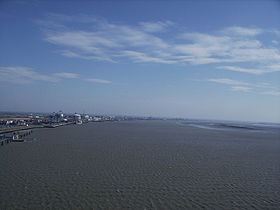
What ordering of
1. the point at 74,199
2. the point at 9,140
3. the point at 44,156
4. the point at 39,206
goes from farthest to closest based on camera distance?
1. the point at 9,140
2. the point at 44,156
3. the point at 74,199
4. the point at 39,206

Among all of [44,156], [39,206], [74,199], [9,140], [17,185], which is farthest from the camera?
[9,140]

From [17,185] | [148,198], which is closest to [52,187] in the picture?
[17,185]

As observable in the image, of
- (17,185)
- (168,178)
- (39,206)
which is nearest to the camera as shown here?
(39,206)

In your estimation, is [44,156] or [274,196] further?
[44,156]

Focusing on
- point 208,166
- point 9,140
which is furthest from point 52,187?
point 9,140

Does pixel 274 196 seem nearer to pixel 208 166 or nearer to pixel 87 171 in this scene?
pixel 208 166

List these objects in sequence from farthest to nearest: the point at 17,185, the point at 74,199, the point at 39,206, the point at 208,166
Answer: the point at 208,166
the point at 17,185
the point at 74,199
the point at 39,206

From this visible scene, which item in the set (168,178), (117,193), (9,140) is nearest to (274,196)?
(168,178)

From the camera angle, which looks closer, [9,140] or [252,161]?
[252,161]

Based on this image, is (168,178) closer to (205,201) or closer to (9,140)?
(205,201)
